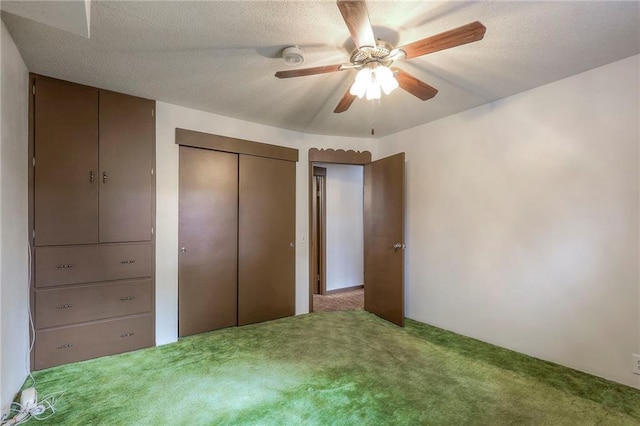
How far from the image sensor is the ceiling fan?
4.54ft

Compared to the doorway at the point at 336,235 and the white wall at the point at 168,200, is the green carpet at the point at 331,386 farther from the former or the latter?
the doorway at the point at 336,235

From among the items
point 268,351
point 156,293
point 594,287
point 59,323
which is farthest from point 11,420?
point 594,287

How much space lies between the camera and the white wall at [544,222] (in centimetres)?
216

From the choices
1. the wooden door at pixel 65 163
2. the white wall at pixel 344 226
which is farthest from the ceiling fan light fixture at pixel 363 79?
the white wall at pixel 344 226

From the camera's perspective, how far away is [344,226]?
5324 mm

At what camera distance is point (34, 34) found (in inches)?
73.2

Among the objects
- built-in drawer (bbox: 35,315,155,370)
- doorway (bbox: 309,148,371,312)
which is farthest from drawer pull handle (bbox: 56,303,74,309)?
doorway (bbox: 309,148,371,312)

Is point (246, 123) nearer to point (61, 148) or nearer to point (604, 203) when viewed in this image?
point (61, 148)

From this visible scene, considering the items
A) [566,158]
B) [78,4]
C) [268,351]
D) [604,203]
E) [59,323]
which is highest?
[78,4]

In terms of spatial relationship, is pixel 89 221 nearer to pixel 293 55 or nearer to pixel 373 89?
pixel 293 55

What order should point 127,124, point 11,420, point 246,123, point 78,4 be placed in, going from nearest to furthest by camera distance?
1. point 78,4
2. point 11,420
3. point 127,124
4. point 246,123

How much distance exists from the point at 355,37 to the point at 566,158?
6.72 ft

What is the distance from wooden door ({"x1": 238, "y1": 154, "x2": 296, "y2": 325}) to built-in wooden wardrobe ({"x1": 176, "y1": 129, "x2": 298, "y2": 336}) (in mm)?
11

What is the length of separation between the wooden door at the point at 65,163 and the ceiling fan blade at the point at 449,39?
2639mm
